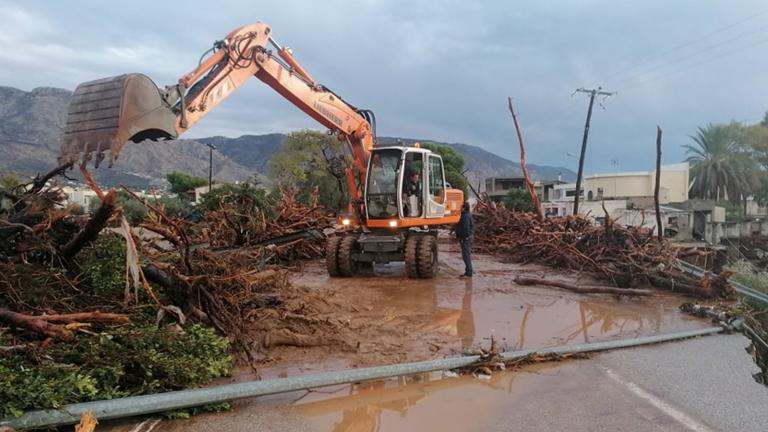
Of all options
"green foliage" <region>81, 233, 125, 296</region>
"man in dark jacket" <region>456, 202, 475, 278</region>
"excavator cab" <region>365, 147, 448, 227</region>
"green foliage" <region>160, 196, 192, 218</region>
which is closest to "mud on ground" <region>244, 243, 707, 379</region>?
"man in dark jacket" <region>456, 202, 475, 278</region>

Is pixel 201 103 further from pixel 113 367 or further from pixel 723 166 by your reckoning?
pixel 723 166

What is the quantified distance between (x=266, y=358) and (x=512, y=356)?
8.80 ft

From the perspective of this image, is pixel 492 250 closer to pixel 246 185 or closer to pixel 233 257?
pixel 246 185

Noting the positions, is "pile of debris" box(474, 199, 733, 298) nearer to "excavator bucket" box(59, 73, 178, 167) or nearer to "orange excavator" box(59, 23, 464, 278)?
"orange excavator" box(59, 23, 464, 278)

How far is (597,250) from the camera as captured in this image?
532 inches

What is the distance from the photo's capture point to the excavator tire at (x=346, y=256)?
39.2 ft

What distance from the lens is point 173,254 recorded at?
6.72m

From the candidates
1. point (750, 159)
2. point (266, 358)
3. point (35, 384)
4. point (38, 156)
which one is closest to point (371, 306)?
point (266, 358)

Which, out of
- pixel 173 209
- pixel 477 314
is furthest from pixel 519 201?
pixel 477 314

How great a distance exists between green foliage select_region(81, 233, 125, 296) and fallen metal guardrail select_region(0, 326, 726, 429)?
1.68 meters

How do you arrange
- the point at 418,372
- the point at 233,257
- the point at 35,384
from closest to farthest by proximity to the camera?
the point at 35,384, the point at 418,372, the point at 233,257

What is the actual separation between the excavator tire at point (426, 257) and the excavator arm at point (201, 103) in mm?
1759

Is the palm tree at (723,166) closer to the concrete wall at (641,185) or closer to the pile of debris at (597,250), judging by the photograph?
the concrete wall at (641,185)

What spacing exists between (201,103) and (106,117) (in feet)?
7.55
